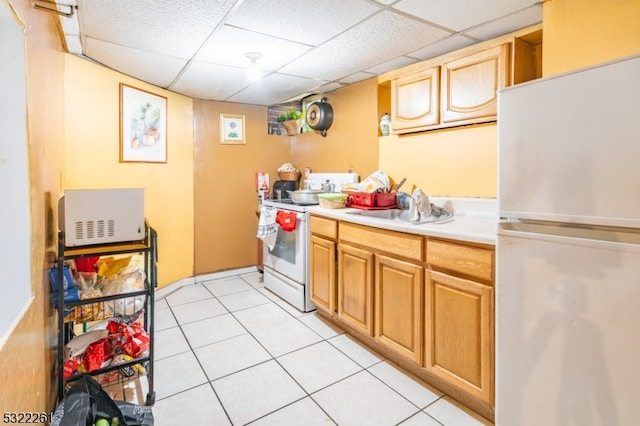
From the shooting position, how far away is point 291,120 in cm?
392

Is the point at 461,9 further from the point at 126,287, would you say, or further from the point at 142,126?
the point at 142,126

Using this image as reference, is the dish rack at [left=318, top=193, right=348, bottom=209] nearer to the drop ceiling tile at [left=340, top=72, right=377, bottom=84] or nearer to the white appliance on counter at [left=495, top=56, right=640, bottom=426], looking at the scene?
the drop ceiling tile at [left=340, top=72, right=377, bottom=84]

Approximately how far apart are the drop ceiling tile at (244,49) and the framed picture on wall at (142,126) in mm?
818

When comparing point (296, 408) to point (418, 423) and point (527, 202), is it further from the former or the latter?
point (527, 202)

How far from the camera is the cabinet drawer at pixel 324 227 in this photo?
2.54m


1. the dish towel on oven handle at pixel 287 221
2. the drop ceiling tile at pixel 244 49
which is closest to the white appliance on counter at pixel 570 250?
the drop ceiling tile at pixel 244 49

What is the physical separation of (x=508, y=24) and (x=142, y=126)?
9.45ft

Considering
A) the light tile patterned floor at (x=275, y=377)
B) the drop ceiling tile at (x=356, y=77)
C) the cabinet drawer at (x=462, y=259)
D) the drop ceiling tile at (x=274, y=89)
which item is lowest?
the light tile patterned floor at (x=275, y=377)

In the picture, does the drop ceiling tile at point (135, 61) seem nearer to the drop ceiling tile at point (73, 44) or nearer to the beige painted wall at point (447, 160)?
the drop ceiling tile at point (73, 44)

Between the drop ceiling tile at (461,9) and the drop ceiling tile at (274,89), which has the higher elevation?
the drop ceiling tile at (274,89)

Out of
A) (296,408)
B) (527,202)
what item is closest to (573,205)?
(527,202)

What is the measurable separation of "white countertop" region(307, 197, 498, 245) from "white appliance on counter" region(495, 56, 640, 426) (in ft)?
1.18

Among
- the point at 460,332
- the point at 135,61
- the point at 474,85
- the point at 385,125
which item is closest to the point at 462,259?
the point at 460,332

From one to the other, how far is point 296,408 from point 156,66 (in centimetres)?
260
